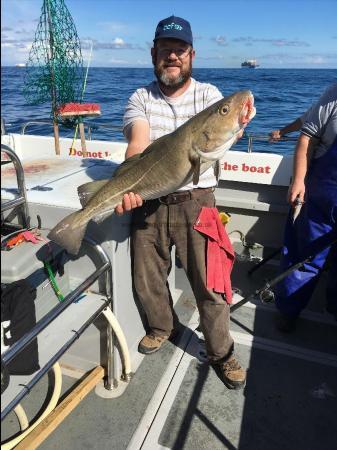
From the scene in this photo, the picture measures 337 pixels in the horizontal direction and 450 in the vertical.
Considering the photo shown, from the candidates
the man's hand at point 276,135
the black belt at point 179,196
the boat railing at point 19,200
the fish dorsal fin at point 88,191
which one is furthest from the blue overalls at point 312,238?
the boat railing at point 19,200

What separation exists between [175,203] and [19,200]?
110 centimetres

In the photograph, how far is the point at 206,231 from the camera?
9.68 ft

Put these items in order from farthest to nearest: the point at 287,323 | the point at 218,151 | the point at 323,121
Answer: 1. the point at 287,323
2. the point at 323,121
3. the point at 218,151

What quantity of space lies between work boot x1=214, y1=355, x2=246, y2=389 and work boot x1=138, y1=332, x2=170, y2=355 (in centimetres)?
59

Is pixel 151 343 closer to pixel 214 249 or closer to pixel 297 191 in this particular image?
pixel 214 249

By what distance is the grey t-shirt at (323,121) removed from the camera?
3.18m

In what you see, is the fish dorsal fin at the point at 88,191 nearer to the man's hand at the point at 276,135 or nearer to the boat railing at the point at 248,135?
the man's hand at the point at 276,135

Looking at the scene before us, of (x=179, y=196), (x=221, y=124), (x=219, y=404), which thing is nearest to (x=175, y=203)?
(x=179, y=196)

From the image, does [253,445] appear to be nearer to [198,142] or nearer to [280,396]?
[280,396]

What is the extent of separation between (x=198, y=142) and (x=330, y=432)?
2146 mm

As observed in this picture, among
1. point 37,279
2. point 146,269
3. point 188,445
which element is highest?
point 37,279

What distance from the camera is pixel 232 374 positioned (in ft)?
10.2

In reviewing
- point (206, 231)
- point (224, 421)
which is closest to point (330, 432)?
point (224, 421)

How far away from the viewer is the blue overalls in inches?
130
